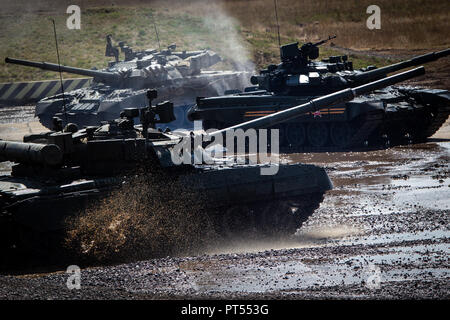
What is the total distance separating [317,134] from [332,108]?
111 cm

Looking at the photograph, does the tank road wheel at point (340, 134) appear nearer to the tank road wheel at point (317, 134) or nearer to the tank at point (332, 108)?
the tank at point (332, 108)

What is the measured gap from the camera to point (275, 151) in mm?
20844

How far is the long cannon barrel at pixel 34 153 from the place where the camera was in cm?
1024

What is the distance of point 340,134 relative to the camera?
20.5 m

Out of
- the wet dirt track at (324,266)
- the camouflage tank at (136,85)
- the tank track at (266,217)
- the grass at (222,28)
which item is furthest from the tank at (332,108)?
the grass at (222,28)

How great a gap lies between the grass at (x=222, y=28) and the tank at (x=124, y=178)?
24.9 m

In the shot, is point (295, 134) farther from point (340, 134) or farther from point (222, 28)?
point (222, 28)

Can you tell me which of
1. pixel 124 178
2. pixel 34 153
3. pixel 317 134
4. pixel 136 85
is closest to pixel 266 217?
pixel 124 178

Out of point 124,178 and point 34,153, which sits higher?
point 34,153

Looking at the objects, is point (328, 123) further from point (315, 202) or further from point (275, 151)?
point (315, 202)

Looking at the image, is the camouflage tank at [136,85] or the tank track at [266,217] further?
the camouflage tank at [136,85]
